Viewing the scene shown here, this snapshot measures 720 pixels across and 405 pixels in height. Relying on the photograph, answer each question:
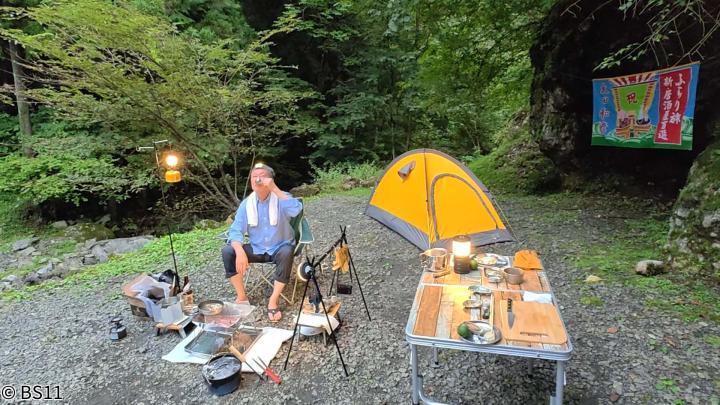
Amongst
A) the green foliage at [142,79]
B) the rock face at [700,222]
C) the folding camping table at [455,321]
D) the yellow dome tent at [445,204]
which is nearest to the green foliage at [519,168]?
the rock face at [700,222]

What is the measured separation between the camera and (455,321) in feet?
6.95

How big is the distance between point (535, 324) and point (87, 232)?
29.9ft

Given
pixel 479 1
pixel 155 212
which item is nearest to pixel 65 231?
pixel 155 212

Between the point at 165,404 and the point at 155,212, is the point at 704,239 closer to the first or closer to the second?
the point at 165,404

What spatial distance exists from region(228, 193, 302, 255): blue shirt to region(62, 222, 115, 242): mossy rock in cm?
627

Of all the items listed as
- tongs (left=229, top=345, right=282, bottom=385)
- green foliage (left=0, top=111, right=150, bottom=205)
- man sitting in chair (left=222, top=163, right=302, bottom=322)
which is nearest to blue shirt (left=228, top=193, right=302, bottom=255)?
man sitting in chair (left=222, top=163, right=302, bottom=322)

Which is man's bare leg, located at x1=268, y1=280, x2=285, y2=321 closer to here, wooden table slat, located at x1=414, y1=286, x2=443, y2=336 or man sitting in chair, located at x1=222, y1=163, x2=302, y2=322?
man sitting in chair, located at x1=222, y1=163, x2=302, y2=322

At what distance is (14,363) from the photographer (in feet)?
9.80

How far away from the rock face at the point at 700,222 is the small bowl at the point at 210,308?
3997 mm

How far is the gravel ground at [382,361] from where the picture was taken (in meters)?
2.31

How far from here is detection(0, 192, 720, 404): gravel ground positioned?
231 cm

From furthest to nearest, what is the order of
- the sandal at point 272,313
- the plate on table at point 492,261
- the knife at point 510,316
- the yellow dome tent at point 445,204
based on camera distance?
the yellow dome tent at point 445,204 < the sandal at point 272,313 < the plate on table at point 492,261 < the knife at point 510,316

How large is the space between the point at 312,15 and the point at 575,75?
6298 mm

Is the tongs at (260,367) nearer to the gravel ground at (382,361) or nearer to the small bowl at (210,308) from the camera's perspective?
the gravel ground at (382,361)
